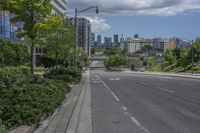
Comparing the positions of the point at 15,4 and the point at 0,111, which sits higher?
the point at 15,4

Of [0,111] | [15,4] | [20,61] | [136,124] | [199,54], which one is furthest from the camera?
[199,54]

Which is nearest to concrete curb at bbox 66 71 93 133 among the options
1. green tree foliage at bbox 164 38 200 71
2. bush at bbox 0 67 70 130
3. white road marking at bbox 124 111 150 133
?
bush at bbox 0 67 70 130

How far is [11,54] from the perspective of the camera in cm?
5062

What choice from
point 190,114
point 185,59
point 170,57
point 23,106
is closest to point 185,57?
point 185,59

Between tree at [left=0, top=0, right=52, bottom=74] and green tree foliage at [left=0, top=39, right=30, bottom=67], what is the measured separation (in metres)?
21.5

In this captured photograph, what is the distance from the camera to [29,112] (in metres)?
11.9

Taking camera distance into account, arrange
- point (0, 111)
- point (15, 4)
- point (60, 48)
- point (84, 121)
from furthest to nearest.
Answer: point (60, 48) → point (15, 4) → point (84, 121) → point (0, 111)

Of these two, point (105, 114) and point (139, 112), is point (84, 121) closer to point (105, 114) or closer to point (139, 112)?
point (105, 114)

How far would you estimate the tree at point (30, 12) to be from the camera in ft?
73.7

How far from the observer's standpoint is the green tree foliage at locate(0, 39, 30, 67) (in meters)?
46.8

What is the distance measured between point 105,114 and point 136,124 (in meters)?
2.94

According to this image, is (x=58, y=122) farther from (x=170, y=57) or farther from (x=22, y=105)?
(x=170, y=57)

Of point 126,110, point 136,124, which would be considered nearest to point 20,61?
point 126,110

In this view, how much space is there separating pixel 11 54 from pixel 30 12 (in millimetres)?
28295
